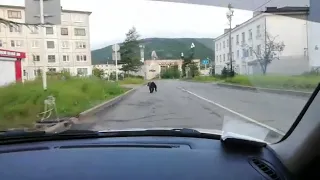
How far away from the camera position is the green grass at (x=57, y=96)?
1149cm

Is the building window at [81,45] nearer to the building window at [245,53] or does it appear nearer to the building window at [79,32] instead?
the building window at [79,32]

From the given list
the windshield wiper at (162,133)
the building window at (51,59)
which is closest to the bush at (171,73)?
the windshield wiper at (162,133)

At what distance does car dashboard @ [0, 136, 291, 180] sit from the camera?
6.27ft

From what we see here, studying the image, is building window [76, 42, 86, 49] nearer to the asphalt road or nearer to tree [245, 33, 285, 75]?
the asphalt road

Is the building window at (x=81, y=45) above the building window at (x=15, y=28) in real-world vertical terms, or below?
below

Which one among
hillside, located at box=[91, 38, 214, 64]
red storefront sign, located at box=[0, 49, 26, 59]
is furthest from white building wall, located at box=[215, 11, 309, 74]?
red storefront sign, located at box=[0, 49, 26, 59]

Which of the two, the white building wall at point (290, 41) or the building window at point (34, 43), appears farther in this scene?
the building window at point (34, 43)

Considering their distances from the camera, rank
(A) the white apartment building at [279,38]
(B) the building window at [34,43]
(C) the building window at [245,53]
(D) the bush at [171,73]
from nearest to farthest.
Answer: (A) the white apartment building at [279,38]
(C) the building window at [245,53]
(D) the bush at [171,73]
(B) the building window at [34,43]

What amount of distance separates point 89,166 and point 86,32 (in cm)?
436

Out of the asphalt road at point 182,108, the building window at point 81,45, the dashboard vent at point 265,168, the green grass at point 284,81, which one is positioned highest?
the building window at point 81,45

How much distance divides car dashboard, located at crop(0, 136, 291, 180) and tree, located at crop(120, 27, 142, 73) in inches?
146

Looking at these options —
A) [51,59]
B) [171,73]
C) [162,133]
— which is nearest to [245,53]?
[162,133]

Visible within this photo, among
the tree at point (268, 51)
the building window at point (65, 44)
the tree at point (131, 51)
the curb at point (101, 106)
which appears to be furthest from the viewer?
the curb at point (101, 106)

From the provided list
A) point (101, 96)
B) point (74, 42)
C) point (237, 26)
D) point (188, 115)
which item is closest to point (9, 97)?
point (101, 96)
